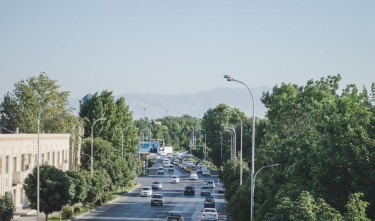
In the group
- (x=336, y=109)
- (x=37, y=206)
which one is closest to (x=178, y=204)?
(x=37, y=206)

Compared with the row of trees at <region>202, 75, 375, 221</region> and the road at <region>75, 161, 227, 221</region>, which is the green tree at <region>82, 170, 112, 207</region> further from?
the row of trees at <region>202, 75, 375, 221</region>

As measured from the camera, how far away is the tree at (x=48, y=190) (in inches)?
2096

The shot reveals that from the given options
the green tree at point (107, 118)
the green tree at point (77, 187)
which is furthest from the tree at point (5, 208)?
the green tree at point (107, 118)

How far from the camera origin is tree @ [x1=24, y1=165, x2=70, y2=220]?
53250 mm

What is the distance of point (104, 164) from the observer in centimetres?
8250

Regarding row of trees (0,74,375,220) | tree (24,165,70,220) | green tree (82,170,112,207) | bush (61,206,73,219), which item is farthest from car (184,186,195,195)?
tree (24,165,70,220)

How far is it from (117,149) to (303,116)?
59.9 metres

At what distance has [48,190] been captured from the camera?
176ft

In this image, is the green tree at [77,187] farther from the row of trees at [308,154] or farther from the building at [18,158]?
the row of trees at [308,154]

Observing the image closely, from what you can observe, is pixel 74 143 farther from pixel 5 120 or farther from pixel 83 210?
pixel 83 210

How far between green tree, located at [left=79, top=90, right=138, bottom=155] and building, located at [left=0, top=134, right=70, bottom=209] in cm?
3158

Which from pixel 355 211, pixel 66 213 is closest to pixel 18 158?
pixel 66 213

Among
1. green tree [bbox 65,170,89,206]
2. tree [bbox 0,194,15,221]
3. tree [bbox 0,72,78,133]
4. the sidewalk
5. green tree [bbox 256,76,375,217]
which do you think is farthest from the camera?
tree [bbox 0,72,78,133]

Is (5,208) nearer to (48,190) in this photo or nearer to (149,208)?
(48,190)
